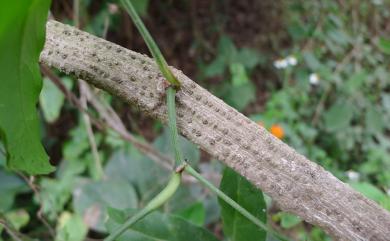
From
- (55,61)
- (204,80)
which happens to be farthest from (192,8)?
(55,61)

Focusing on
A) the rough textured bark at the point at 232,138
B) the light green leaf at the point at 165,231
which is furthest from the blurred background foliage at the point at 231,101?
the rough textured bark at the point at 232,138

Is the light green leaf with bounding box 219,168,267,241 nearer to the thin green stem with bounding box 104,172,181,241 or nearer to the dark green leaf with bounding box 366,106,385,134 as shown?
the thin green stem with bounding box 104,172,181,241

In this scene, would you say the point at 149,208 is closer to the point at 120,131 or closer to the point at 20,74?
the point at 20,74

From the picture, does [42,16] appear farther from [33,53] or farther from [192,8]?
[192,8]

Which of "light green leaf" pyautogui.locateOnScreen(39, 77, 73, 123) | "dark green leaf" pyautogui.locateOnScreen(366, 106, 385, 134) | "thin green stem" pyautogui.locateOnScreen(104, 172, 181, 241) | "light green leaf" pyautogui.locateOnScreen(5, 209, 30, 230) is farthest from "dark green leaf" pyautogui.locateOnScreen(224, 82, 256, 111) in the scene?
"thin green stem" pyautogui.locateOnScreen(104, 172, 181, 241)

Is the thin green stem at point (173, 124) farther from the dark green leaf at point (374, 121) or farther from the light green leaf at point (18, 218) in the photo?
the dark green leaf at point (374, 121)

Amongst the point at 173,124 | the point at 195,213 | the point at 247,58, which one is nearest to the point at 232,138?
the point at 173,124

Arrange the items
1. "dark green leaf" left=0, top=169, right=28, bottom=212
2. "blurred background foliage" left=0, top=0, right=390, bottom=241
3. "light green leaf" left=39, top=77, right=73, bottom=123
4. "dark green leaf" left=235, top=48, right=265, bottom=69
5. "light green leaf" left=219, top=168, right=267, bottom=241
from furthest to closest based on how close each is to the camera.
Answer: "dark green leaf" left=235, top=48, right=265, bottom=69 → "light green leaf" left=39, top=77, right=73, bottom=123 → "dark green leaf" left=0, top=169, right=28, bottom=212 → "blurred background foliage" left=0, top=0, right=390, bottom=241 → "light green leaf" left=219, top=168, right=267, bottom=241
